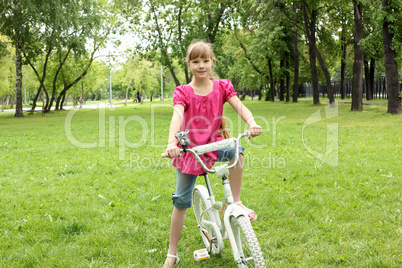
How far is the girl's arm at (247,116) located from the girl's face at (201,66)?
37 cm

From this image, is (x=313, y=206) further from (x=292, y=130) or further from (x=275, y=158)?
(x=292, y=130)

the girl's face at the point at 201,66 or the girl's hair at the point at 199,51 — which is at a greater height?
the girl's hair at the point at 199,51

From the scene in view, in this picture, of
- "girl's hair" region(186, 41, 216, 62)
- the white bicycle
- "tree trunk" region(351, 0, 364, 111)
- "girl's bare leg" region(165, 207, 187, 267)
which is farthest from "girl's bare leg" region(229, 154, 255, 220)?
"tree trunk" region(351, 0, 364, 111)

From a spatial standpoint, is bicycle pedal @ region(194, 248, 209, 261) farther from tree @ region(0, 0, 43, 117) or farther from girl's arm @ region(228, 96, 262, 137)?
tree @ region(0, 0, 43, 117)

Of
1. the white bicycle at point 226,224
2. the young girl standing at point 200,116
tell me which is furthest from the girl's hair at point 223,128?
the white bicycle at point 226,224

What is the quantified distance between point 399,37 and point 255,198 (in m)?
14.6

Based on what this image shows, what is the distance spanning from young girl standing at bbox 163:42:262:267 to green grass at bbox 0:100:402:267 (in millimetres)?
880

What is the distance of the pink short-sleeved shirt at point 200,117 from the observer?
Answer: 3299 mm

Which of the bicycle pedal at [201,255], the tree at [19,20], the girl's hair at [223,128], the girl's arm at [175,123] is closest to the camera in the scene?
the girl's arm at [175,123]

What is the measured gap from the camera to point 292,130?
13.7 metres

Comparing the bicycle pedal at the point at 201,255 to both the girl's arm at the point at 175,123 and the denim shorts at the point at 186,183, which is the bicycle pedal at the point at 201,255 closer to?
the denim shorts at the point at 186,183

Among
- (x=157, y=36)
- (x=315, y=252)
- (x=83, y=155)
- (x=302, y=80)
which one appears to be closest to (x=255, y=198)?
(x=315, y=252)

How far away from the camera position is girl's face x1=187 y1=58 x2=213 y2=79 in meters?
3.29

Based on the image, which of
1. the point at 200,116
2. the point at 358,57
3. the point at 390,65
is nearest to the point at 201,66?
the point at 200,116
